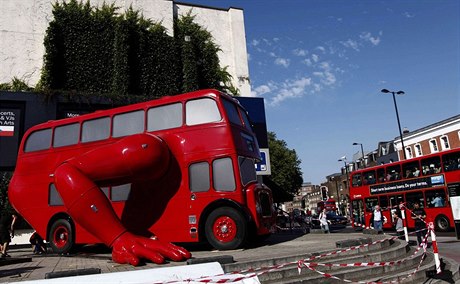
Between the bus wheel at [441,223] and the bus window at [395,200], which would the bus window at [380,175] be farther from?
the bus wheel at [441,223]

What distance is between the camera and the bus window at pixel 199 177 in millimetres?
11016

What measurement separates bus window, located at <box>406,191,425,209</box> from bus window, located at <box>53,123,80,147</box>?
17482 millimetres

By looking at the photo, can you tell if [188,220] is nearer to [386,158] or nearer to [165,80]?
[165,80]

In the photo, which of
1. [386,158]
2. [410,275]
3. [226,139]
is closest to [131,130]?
[226,139]

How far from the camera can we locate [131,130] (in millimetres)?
12117

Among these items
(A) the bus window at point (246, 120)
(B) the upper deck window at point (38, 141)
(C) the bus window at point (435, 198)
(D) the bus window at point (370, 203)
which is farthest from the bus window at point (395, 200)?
(B) the upper deck window at point (38, 141)

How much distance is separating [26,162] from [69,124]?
2.14 metres

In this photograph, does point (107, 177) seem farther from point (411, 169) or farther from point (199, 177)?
point (411, 169)

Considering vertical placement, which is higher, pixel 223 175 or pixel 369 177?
pixel 369 177

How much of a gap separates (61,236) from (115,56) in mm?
14892

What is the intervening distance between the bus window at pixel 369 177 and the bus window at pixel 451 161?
481cm

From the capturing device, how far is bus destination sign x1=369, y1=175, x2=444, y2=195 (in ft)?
64.7

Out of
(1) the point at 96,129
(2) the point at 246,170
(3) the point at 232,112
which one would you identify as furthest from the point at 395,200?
(1) the point at 96,129

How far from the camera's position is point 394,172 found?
2208 centimetres
